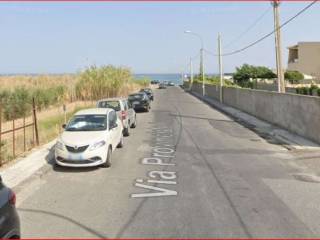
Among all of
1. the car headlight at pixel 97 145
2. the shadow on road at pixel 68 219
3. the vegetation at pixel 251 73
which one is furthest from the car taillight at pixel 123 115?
the vegetation at pixel 251 73

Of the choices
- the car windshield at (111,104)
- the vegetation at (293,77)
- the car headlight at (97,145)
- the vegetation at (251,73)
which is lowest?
the car headlight at (97,145)

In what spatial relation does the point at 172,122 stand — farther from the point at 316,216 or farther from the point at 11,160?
the point at 316,216

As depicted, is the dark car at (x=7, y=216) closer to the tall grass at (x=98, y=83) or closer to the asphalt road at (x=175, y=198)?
the asphalt road at (x=175, y=198)

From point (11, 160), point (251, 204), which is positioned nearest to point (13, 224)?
point (251, 204)

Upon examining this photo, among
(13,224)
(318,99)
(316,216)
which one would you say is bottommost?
(316,216)

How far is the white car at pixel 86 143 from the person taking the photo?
944 cm

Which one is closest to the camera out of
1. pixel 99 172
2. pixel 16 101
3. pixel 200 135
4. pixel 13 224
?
pixel 13 224

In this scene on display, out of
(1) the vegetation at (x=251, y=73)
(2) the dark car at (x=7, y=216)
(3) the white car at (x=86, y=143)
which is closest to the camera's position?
(2) the dark car at (x=7, y=216)

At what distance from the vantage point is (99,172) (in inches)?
370

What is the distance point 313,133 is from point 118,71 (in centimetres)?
3048

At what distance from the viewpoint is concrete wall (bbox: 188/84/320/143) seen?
13258 mm

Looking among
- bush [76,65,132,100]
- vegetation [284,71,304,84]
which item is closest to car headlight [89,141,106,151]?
bush [76,65,132,100]

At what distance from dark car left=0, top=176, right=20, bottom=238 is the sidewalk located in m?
4.03

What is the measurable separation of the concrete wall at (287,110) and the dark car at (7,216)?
36.4 feet
